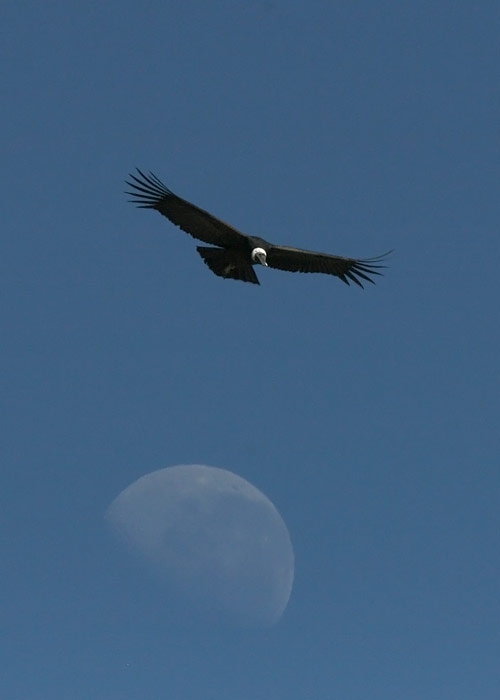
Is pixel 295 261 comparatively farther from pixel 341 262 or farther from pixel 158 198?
pixel 158 198

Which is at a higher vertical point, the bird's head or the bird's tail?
the bird's head

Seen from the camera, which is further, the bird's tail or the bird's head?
the bird's tail

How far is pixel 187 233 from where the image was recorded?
2302 cm

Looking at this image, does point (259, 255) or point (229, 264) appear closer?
point (259, 255)

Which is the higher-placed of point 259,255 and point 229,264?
point 259,255

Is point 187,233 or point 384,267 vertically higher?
point 384,267

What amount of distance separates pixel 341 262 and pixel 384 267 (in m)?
1.16

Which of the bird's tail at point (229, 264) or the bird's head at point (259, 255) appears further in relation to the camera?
the bird's tail at point (229, 264)

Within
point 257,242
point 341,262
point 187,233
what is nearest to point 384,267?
point 341,262

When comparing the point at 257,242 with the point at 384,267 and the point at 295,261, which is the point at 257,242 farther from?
the point at 384,267

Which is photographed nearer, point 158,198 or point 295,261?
point 158,198

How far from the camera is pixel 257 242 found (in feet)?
74.0

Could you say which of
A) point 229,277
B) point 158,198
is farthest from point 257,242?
point 158,198

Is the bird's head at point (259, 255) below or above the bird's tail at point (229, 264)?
above
